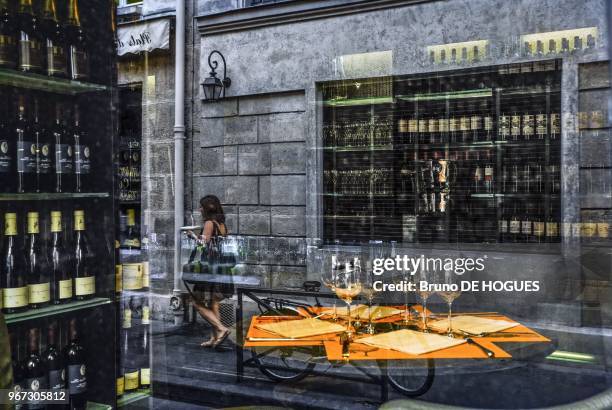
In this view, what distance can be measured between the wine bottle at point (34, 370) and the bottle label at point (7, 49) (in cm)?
89

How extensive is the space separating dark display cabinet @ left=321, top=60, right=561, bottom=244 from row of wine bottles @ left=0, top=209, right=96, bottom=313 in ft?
7.88

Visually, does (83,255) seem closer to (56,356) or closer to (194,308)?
(56,356)

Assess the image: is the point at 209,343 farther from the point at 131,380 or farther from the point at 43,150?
the point at 43,150

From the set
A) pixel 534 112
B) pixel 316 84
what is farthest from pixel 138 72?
pixel 534 112

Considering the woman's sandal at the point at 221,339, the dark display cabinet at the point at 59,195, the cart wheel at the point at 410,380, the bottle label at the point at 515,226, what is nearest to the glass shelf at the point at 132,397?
the dark display cabinet at the point at 59,195

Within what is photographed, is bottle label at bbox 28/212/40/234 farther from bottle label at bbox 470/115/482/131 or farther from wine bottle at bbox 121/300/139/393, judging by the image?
bottle label at bbox 470/115/482/131

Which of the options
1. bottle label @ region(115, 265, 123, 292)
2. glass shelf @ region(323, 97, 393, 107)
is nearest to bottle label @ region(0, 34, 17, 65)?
bottle label @ region(115, 265, 123, 292)

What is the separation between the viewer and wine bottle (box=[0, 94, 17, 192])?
186 cm

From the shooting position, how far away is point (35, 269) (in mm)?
1967

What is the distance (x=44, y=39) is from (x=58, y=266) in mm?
795

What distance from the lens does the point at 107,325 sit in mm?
2164

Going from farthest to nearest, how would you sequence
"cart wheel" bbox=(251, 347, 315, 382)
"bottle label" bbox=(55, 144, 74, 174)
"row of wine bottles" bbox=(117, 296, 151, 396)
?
"cart wheel" bbox=(251, 347, 315, 382)
"row of wine bottles" bbox=(117, 296, 151, 396)
"bottle label" bbox=(55, 144, 74, 174)

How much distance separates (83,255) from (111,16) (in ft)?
2.95

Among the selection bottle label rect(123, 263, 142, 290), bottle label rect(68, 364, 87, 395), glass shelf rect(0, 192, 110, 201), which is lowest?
bottle label rect(68, 364, 87, 395)
